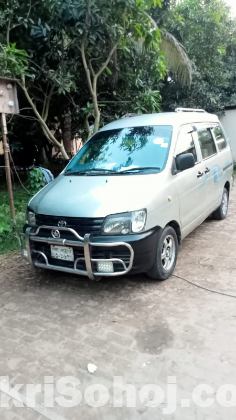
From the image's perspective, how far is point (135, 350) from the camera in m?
2.73

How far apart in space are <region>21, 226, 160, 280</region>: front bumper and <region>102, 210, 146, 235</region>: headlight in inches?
2.3

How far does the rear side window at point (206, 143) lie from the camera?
4957 millimetres

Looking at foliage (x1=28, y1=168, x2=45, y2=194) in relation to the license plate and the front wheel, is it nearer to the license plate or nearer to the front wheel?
the license plate

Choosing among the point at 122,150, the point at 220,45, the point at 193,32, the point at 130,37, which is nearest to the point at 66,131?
the point at 130,37

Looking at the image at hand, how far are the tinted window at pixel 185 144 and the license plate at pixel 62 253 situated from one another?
1.86m

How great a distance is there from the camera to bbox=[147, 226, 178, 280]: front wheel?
3600 mm

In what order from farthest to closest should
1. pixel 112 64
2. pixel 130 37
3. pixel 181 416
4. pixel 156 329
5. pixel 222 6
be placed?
pixel 222 6 < pixel 112 64 < pixel 130 37 < pixel 156 329 < pixel 181 416

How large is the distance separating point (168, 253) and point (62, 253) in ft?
4.29

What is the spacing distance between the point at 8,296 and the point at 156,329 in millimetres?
1841

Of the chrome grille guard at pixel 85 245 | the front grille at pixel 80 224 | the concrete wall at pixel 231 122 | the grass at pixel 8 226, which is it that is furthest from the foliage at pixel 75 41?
the concrete wall at pixel 231 122

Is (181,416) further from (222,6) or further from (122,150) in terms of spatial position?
(222,6)

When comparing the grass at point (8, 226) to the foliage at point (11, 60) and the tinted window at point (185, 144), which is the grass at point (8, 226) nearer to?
the foliage at point (11, 60)

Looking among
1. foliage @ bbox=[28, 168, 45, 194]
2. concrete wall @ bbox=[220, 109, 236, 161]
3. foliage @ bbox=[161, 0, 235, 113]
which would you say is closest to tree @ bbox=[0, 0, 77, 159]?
foliage @ bbox=[28, 168, 45, 194]

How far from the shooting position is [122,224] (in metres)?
3.25
